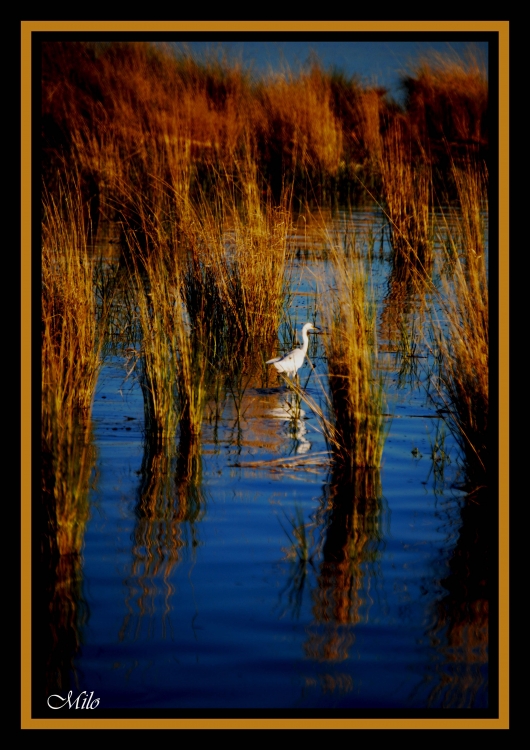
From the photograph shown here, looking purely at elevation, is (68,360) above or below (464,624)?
above

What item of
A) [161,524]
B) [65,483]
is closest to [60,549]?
[65,483]

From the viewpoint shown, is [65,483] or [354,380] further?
[354,380]

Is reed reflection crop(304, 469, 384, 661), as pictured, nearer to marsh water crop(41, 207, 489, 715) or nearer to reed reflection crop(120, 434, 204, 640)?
marsh water crop(41, 207, 489, 715)

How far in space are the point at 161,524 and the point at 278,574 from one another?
60 cm

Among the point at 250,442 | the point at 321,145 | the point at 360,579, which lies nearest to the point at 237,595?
the point at 360,579

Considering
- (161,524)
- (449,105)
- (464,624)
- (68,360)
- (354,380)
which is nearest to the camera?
(464,624)

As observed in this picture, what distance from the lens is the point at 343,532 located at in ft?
12.2

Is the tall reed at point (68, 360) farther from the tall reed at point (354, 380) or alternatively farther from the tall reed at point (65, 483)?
the tall reed at point (354, 380)

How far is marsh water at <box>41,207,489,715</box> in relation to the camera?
2838 millimetres

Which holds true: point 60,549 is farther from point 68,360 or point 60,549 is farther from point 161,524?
point 68,360

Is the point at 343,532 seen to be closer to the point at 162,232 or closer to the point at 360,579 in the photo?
the point at 360,579

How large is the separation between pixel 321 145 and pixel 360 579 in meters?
10.7

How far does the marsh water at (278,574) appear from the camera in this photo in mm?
2838

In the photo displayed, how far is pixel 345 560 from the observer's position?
11.5 feet
